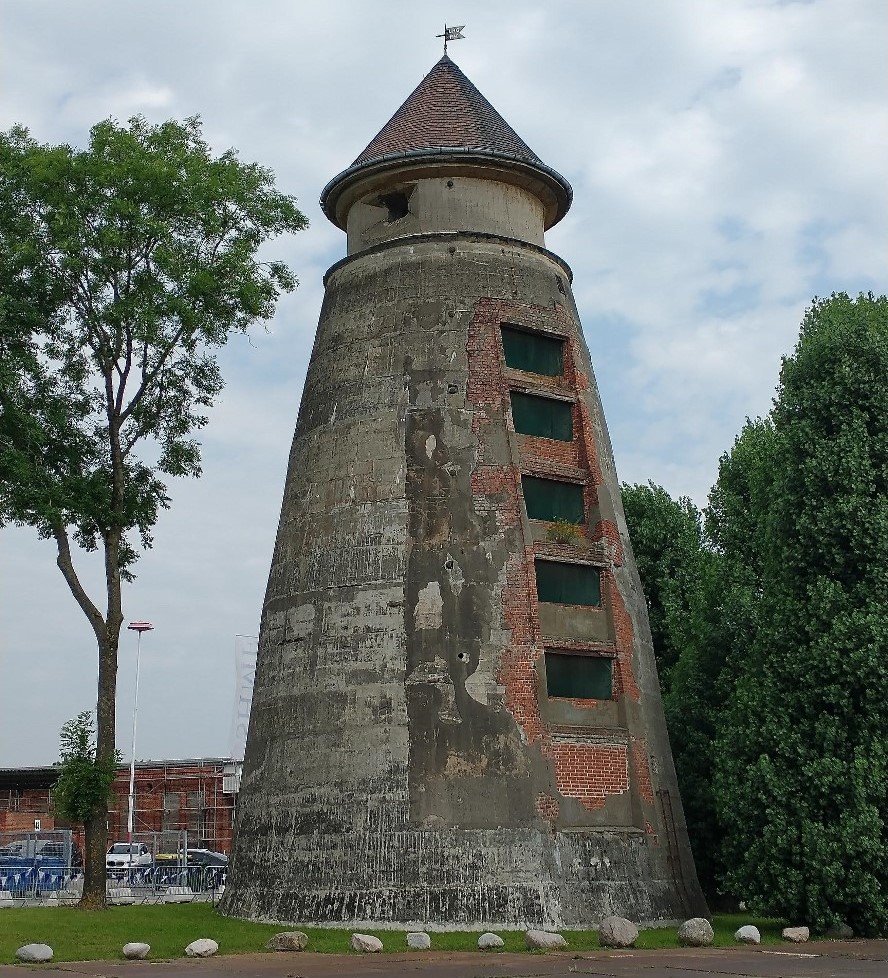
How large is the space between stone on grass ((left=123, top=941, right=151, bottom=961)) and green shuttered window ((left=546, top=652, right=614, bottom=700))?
883 cm

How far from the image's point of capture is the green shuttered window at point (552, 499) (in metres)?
24.1

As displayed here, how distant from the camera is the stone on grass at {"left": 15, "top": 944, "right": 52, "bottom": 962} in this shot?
16.5 meters

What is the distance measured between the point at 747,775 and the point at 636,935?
4522mm

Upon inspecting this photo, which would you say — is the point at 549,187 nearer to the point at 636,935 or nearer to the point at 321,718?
the point at 321,718

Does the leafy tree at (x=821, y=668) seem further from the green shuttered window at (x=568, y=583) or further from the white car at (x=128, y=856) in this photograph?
the white car at (x=128, y=856)

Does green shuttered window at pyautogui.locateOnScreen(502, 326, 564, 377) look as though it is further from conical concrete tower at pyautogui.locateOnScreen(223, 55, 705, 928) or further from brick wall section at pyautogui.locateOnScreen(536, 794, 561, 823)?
brick wall section at pyautogui.locateOnScreen(536, 794, 561, 823)

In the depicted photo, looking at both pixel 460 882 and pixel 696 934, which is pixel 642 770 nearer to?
pixel 696 934

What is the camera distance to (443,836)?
20.7 meters

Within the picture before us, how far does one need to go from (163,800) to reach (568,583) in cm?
4144

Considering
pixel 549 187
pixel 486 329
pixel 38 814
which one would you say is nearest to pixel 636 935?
pixel 486 329

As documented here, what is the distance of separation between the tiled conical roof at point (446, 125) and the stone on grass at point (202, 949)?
1689cm

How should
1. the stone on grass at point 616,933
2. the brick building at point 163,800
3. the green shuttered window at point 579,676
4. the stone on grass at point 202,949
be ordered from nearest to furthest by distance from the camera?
the stone on grass at point 202,949, the stone on grass at point 616,933, the green shuttered window at point 579,676, the brick building at point 163,800

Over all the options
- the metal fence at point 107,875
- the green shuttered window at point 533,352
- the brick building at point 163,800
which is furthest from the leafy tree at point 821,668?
the brick building at point 163,800

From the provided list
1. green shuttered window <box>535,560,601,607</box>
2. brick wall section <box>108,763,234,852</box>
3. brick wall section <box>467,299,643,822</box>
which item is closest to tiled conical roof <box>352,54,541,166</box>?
brick wall section <box>467,299,643,822</box>
